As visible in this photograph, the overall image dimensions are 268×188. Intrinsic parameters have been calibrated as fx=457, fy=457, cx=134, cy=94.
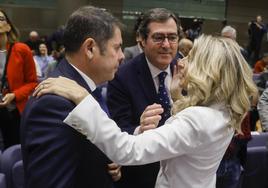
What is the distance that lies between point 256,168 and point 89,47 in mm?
2560

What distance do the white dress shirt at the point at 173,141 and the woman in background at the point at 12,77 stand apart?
2.08 meters

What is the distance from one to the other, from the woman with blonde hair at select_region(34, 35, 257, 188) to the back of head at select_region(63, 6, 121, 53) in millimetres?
205

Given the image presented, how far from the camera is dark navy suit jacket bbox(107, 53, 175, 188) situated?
6.86 feet

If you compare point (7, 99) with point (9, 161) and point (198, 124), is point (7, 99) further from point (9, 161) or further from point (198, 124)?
point (198, 124)

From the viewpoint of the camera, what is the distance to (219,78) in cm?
155

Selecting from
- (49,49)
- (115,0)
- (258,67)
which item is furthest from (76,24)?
(115,0)

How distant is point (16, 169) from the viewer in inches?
98.1

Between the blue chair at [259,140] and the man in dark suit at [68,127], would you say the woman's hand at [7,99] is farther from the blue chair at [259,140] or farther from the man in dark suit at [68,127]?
the man in dark suit at [68,127]

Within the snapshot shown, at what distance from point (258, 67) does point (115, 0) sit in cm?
793

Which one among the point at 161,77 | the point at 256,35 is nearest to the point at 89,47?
the point at 161,77

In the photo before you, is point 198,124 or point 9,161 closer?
point 198,124

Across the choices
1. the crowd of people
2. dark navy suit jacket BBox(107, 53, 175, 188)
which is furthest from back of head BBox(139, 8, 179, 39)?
the crowd of people

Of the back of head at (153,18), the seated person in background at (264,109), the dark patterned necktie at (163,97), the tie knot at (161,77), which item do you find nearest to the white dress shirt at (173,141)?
the dark patterned necktie at (163,97)

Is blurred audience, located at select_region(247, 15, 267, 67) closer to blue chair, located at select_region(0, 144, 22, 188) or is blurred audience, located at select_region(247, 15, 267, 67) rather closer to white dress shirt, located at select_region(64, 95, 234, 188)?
blue chair, located at select_region(0, 144, 22, 188)
